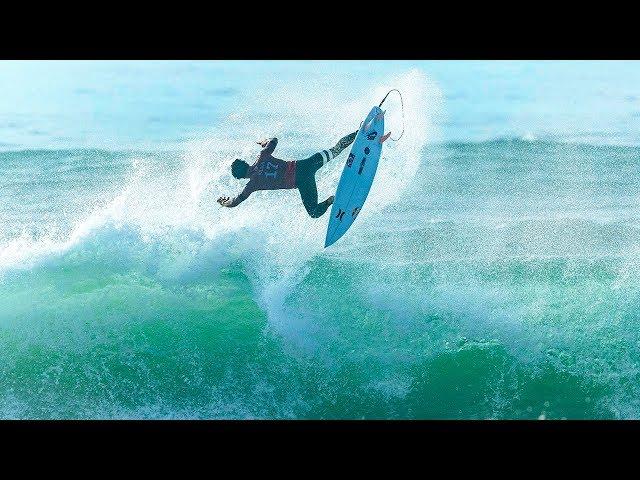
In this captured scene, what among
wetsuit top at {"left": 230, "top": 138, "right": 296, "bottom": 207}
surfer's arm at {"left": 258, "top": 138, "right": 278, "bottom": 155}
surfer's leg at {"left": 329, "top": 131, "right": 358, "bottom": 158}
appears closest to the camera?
surfer's arm at {"left": 258, "top": 138, "right": 278, "bottom": 155}

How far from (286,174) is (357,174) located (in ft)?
2.03

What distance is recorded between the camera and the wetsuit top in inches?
270

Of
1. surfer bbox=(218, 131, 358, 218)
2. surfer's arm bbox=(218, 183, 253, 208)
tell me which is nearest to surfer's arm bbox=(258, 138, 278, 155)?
surfer bbox=(218, 131, 358, 218)

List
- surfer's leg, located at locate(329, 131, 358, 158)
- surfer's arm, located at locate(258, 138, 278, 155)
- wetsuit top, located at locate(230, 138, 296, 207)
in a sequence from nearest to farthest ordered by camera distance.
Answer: surfer's arm, located at locate(258, 138, 278, 155) < wetsuit top, located at locate(230, 138, 296, 207) < surfer's leg, located at locate(329, 131, 358, 158)

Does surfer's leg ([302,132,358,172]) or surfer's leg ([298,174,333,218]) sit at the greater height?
surfer's leg ([302,132,358,172])

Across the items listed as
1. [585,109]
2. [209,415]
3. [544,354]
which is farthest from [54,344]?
[585,109]

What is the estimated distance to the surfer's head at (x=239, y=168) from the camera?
682 cm

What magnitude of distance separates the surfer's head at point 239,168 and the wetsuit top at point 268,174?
0.12 ft

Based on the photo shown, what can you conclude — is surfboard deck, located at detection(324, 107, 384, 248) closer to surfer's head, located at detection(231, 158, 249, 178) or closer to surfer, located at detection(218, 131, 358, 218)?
surfer, located at detection(218, 131, 358, 218)

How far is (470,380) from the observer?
23.2 ft

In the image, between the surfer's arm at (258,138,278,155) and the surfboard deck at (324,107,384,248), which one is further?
the surfboard deck at (324,107,384,248)

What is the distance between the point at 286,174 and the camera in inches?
275

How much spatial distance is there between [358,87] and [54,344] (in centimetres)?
422

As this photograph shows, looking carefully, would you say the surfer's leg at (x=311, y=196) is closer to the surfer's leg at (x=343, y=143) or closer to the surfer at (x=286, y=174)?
the surfer at (x=286, y=174)
